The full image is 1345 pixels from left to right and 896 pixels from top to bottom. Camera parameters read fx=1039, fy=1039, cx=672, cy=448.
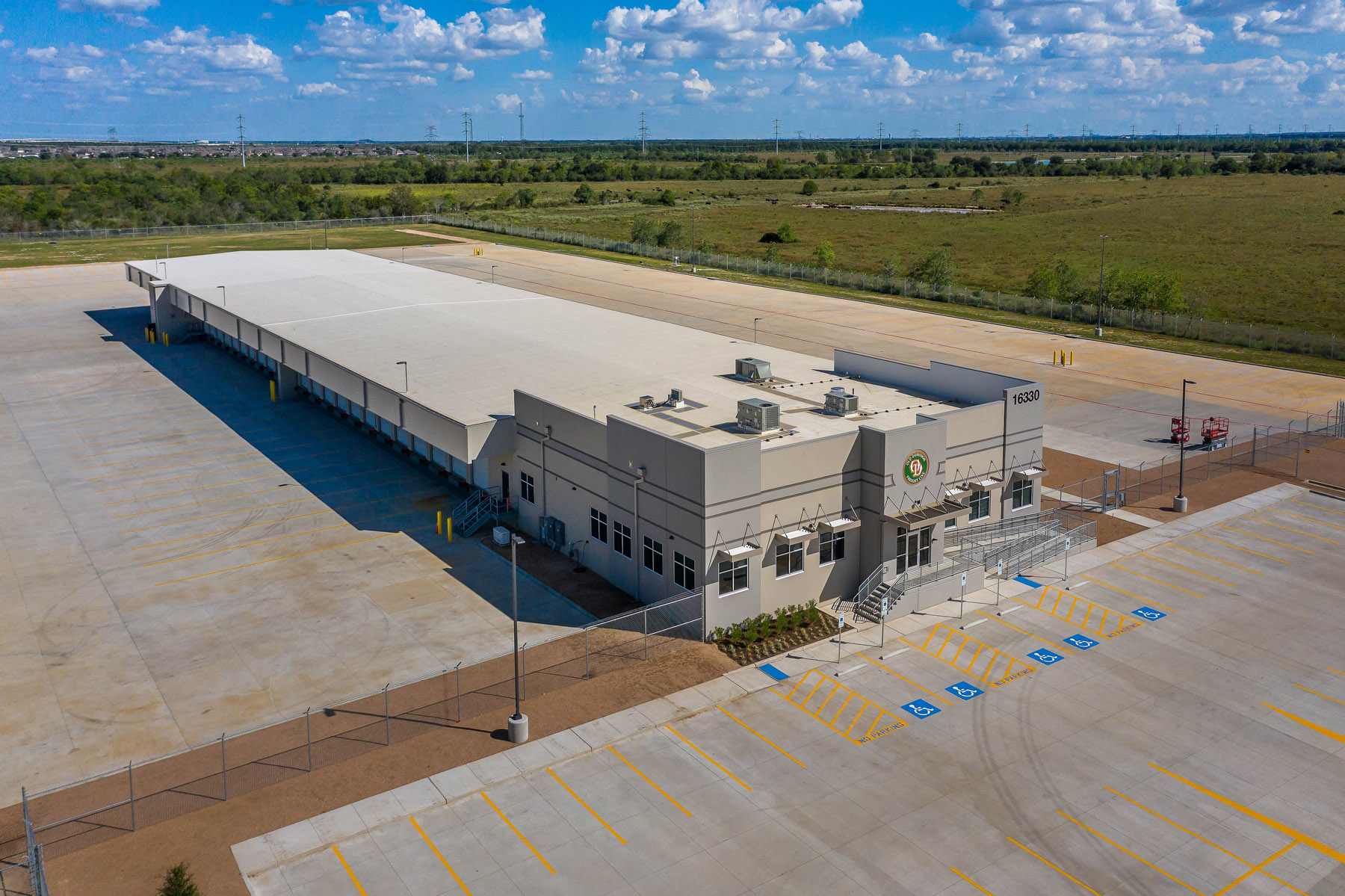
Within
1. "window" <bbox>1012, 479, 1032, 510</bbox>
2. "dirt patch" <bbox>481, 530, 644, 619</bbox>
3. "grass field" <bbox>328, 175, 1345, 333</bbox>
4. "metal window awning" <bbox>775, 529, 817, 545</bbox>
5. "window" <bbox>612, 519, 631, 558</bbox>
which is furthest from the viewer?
"grass field" <bbox>328, 175, 1345, 333</bbox>

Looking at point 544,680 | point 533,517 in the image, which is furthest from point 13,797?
point 533,517

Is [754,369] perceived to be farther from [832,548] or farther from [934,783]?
[934,783]

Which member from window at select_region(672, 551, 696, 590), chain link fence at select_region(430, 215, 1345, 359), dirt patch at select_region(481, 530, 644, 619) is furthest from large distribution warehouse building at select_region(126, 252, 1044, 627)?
chain link fence at select_region(430, 215, 1345, 359)

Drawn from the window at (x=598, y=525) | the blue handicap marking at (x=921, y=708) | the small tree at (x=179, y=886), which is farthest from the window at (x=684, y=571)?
the small tree at (x=179, y=886)

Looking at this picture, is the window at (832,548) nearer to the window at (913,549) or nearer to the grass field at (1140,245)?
the window at (913,549)

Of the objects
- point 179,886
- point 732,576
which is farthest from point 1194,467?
point 179,886

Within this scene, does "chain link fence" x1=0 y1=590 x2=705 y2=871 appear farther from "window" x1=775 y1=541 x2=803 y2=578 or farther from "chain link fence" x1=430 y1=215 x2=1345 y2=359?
"chain link fence" x1=430 y1=215 x2=1345 y2=359
